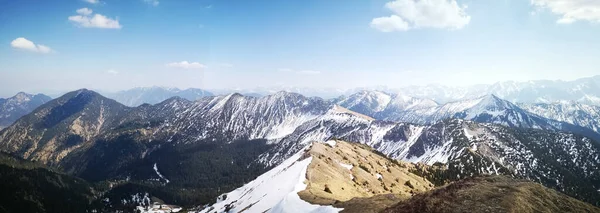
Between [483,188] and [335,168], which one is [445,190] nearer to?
[483,188]

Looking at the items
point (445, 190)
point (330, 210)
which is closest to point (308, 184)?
point (330, 210)

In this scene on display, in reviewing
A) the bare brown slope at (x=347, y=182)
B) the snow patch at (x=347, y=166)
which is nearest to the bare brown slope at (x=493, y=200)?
the bare brown slope at (x=347, y=182)

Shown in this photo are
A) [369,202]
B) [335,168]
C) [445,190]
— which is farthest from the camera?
[335,168]

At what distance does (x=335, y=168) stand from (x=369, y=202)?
80.6 metres

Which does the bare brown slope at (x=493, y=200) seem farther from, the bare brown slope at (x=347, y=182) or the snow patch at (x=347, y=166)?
the snow patch at (x=347, y=166)

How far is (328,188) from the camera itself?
318ft

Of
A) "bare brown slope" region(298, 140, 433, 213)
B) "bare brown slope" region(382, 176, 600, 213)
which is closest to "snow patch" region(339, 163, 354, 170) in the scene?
"bare brown slope" region(298, 140, 433, 213)

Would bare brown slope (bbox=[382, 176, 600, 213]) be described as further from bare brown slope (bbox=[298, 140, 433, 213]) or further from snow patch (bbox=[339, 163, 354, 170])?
snow patch (bbox=[339, 163, 354, 170])

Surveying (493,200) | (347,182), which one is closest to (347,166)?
(347,182)

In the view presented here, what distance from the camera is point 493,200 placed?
126 ft

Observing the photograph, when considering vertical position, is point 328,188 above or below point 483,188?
below

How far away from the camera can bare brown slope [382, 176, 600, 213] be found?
3722 cm

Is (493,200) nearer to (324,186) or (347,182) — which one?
(324,186)

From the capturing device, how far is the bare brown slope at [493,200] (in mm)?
37219
